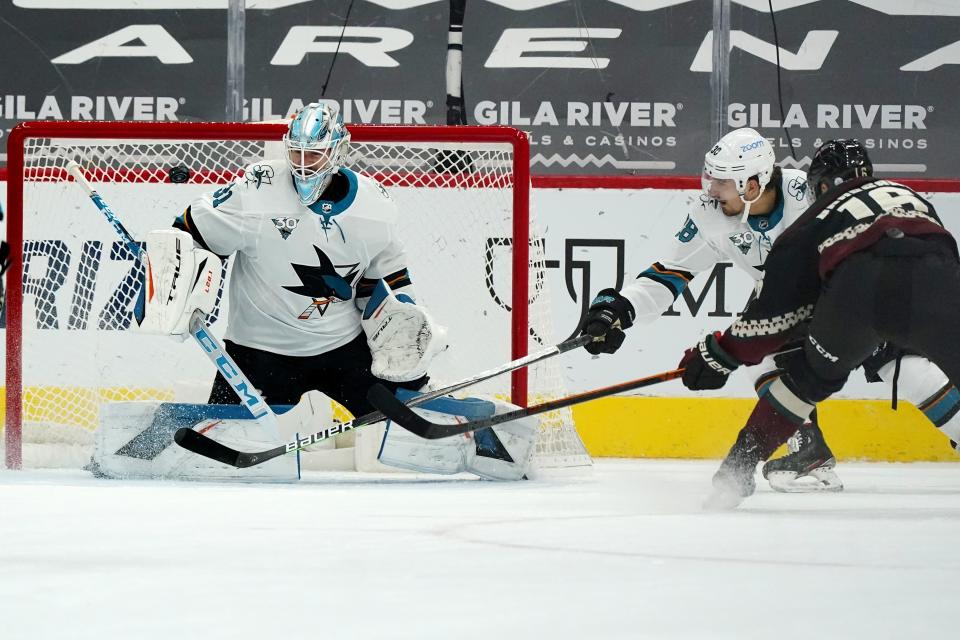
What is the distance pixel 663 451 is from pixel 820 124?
1.16 meters

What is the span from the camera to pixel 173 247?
3357mm

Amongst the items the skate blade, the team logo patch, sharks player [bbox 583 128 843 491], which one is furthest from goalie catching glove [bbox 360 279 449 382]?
the skate blade

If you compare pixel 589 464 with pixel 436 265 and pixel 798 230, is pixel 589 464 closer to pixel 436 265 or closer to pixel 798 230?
pixel 436 265

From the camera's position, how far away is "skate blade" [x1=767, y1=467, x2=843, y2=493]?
333 cm

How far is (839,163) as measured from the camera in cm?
297

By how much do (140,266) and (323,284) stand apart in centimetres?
62

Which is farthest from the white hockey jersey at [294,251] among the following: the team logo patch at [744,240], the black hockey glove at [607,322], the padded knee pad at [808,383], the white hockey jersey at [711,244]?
the padded knee pad at [808,383]

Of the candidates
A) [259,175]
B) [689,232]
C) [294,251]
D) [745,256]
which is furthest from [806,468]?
[259,175]

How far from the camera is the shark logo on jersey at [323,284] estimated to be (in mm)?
3539

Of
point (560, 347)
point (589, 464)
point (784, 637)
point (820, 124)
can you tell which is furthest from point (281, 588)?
point (820, 124)

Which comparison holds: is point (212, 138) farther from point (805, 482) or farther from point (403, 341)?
point (805, 482)

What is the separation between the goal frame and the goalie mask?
433 mm

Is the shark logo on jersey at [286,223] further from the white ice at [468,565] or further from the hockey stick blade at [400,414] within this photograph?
the white ice at [468,565]

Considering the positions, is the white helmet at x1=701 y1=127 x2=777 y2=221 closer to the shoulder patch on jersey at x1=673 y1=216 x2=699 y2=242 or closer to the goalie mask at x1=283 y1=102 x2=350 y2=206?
the shoulder patch on jersey at x1=673 y1=216 x2=699 y2=242
